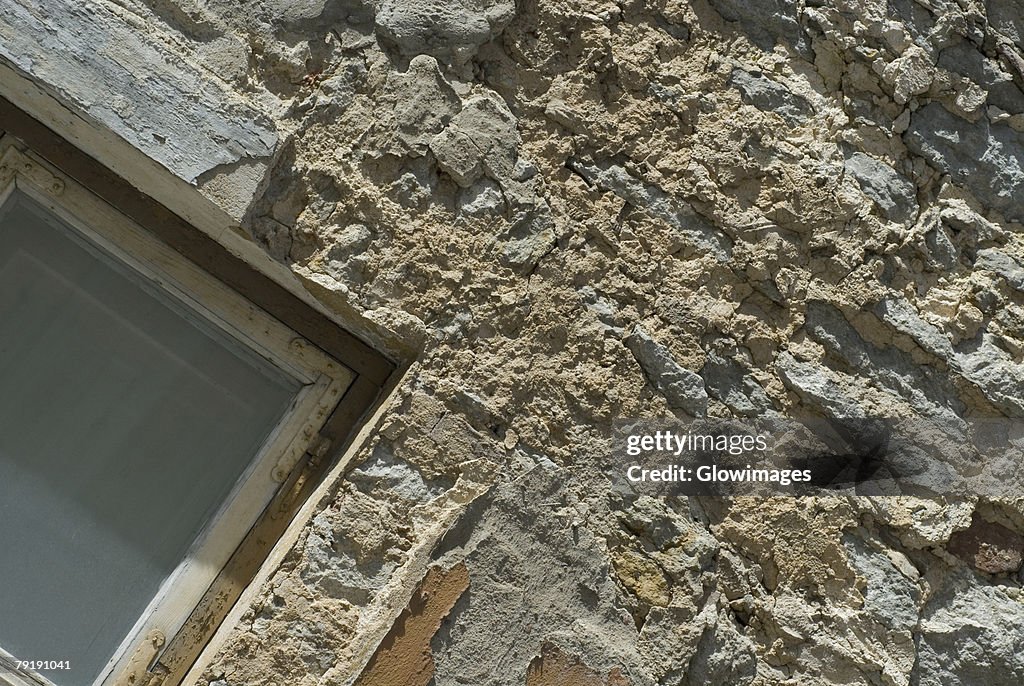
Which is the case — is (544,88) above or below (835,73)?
below

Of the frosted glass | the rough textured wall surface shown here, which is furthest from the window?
the rough textured wall surface

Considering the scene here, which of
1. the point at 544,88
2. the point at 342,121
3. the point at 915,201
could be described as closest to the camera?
the point at 342,121

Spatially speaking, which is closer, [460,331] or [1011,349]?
[460,331]

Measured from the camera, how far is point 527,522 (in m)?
1.69

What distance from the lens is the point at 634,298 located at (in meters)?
1.80

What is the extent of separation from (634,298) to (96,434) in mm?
1104

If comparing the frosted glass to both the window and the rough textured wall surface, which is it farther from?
the rough textured wall surface

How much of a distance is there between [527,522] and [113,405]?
852 mm

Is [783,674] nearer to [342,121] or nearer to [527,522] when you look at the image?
[527,522]

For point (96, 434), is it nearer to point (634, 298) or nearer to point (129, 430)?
point (129, 430)

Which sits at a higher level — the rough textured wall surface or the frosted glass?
the rough textured wall surface

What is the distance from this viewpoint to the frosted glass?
169cm

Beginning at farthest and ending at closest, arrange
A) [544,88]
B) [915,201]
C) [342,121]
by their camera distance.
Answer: [915,201], [544,88], [342,121]

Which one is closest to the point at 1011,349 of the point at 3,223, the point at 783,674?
the point at 783,674
